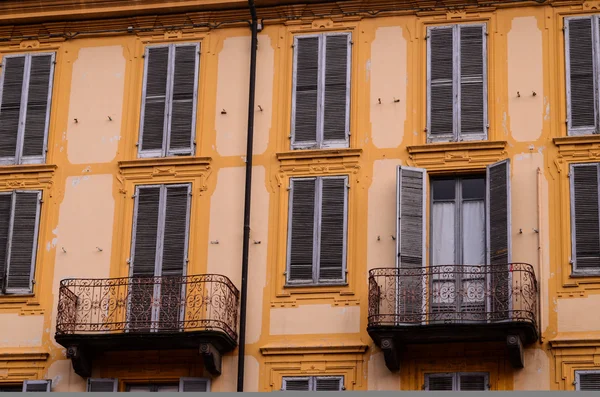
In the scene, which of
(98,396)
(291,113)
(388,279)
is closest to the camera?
(98,396)

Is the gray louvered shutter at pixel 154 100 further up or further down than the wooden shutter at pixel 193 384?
further up

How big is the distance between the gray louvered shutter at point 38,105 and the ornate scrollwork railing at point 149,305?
306cm

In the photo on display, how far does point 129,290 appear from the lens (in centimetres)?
2562

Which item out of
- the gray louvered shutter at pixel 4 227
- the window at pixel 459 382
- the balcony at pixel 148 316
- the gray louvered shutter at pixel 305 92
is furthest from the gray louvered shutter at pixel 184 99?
the window at pixel 459 382

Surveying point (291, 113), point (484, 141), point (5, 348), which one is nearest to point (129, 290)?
point (5, 348)

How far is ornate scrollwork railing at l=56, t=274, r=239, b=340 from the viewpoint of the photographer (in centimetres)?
2502

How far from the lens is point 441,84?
86.6 ft

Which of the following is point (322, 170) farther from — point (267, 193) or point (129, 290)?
point (129, 290)

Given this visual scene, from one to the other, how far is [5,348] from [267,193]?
5471 millimetres

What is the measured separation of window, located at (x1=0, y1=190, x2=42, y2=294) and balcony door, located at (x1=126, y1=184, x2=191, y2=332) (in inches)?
75.7

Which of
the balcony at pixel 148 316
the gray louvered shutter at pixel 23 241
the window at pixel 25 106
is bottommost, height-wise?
the balcony at pixel 148 316

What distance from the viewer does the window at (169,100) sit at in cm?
2697

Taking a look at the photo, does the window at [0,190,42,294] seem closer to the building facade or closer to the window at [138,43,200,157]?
the building facade

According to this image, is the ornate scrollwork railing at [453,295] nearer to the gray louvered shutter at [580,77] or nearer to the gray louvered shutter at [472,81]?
the gray louvered shutter at [472,81]
